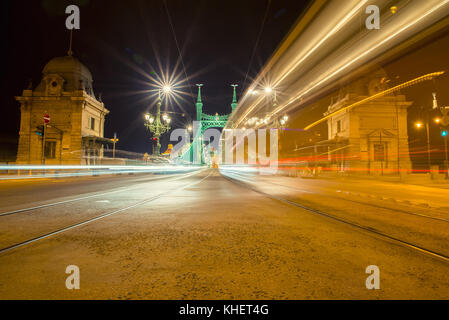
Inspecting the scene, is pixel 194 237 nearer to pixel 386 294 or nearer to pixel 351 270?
pixel 351 270

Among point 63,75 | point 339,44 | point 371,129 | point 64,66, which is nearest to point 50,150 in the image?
point 63,75

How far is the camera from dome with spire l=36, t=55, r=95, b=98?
33.8m

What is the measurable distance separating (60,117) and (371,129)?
138 feet

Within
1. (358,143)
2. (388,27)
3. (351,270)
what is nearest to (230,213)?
(351,270)

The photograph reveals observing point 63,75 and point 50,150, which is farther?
point 63,75

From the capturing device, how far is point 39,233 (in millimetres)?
3254

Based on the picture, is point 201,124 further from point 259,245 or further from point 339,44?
point 259,245

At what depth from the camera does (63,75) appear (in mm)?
34438

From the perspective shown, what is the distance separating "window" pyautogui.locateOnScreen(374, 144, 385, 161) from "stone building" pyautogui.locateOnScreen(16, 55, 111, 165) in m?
36.2

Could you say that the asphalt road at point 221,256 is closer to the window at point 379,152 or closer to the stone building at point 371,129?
the stone building at point 371,129

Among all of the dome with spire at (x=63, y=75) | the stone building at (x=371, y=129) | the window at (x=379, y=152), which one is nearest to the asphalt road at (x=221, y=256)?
the stone building at (x=371, y=129)

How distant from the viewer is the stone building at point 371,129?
2898 centimetres
